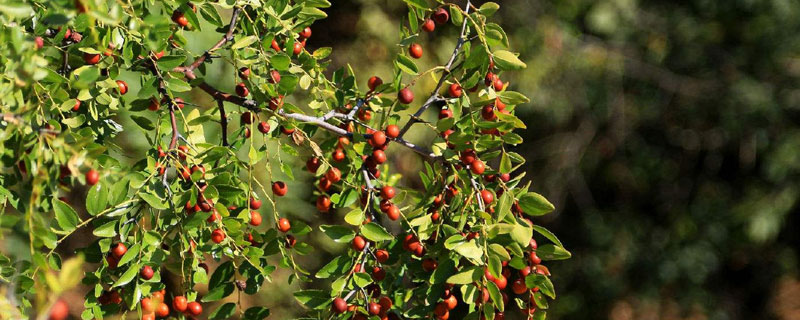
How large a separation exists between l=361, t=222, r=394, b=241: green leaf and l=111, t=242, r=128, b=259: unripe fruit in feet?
0.77

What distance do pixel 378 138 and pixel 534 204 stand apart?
18 centimetres

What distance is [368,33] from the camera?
270cm

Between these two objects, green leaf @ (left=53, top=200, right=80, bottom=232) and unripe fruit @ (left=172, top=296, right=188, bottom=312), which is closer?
green leaf @ (left=53, top=200, right=80, bottom=232)

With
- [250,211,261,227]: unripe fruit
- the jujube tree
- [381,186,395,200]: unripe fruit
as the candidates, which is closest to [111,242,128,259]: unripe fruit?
the jujube tree

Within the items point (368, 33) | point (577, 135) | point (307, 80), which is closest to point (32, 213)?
point (307, 80)

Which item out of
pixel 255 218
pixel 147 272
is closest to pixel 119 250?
pixel 147 272

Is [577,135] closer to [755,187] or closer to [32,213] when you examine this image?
[755,187]

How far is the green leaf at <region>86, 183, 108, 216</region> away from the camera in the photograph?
0.69 meters

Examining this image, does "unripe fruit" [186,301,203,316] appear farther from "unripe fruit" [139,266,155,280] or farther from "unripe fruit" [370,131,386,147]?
"unripe fruit" [370,131,386,147]

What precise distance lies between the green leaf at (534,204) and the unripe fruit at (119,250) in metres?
0.40

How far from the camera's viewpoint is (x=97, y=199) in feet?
2.29

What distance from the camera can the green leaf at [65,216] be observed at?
70 cm

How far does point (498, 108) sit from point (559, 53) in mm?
1856

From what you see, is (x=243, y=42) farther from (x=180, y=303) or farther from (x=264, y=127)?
(x=180, y=303)
